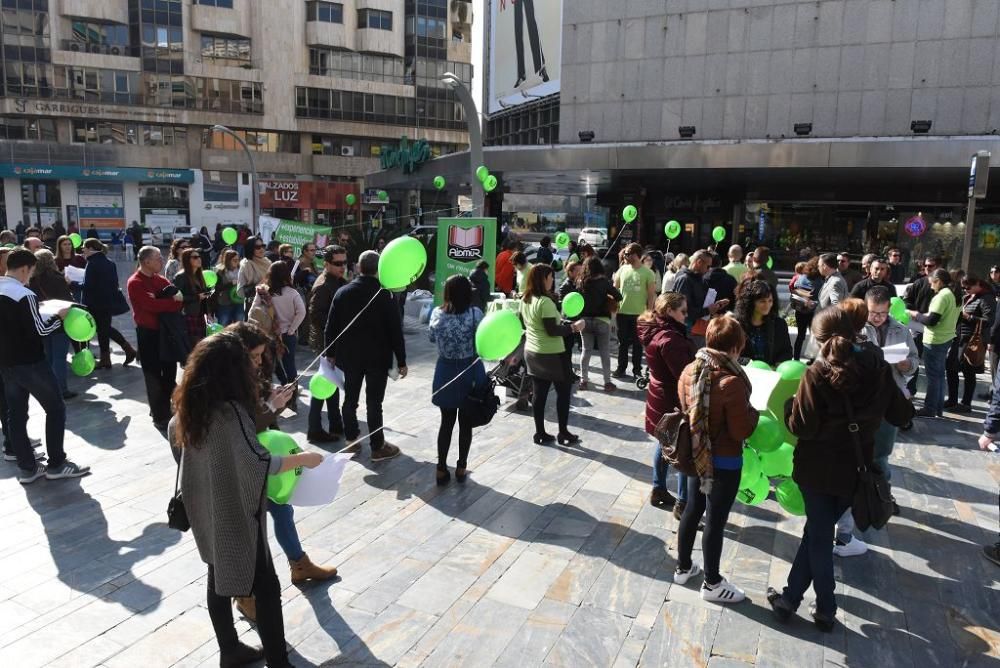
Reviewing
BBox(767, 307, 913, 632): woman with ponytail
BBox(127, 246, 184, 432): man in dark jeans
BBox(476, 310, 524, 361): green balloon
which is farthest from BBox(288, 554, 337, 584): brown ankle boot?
BBox(127, 246, 184, 432): man in dark jeans

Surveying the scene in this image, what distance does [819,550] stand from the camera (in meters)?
3.69

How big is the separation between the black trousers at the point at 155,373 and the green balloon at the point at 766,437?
5715 millimetres

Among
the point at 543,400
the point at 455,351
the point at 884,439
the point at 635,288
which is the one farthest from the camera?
the point at 635,288

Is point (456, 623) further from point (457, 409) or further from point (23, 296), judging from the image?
point (23, 296)

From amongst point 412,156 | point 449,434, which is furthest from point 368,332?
point 412,156

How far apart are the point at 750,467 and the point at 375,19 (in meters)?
56.2

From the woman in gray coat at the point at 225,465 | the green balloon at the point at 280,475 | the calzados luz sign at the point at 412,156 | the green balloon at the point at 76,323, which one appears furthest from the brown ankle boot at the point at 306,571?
the calzados luz sign at the point at 412,156

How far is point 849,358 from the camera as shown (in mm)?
3469

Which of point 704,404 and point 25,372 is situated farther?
point 25,372

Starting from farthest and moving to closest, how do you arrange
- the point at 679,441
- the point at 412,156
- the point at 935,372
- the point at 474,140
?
the point at 412,156 → the point at 474,140 → the point at 935,372 → the point at 679,441

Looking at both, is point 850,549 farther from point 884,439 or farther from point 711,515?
point 711,515

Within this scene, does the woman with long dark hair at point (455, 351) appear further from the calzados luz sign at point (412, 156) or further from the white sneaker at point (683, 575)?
the calzados luz sign at point (412, 156)

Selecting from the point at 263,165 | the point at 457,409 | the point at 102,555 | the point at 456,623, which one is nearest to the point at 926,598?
the point at 456,623

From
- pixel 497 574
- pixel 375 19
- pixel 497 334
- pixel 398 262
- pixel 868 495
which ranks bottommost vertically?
pixel 497 574
